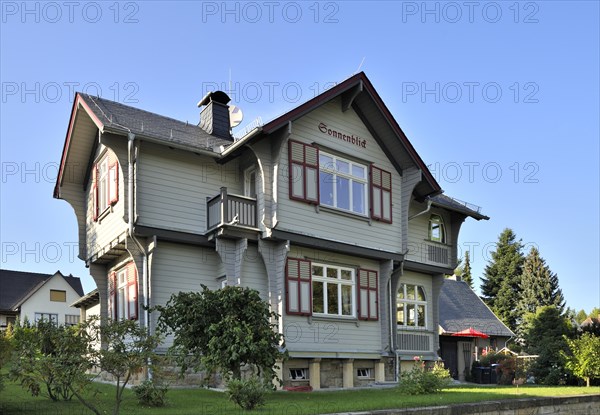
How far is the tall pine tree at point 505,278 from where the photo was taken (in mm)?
58656

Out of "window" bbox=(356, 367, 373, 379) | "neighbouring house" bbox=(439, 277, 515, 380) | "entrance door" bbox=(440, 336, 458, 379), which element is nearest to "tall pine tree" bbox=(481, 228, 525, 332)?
"neighbouring house" bbox=(439, 277, 515, 380)

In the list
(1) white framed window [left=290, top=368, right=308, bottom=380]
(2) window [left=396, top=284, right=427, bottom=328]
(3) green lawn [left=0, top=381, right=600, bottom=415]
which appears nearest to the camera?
(3) green lawn [left=0, top=381, right=600, bottom=415]

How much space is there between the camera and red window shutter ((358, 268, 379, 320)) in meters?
21.3

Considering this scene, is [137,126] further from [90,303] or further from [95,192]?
[90,303]

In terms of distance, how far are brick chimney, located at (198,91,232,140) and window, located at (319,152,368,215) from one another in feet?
14.1

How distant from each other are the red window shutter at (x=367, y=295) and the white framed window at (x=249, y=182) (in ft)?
14.8

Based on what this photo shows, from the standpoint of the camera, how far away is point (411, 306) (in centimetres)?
2462

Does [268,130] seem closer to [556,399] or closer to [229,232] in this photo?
Answer: [229,232]

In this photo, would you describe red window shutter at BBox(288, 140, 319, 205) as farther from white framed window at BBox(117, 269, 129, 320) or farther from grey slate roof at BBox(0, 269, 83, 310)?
grey slate roof at BBox(0, 269, 83, 310)

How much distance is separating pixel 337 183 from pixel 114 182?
703 centimetres

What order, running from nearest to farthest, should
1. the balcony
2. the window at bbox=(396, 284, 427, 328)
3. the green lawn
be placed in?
the green lawn → the balcony → the window at bbox=(396, 284, 427, 328)

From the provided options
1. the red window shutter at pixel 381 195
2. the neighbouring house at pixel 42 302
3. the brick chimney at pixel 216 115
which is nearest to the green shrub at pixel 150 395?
the red window shutter at pixel 381 195

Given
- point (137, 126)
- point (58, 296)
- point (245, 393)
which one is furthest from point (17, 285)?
point (245, 393)

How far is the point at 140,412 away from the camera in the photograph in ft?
38.9
